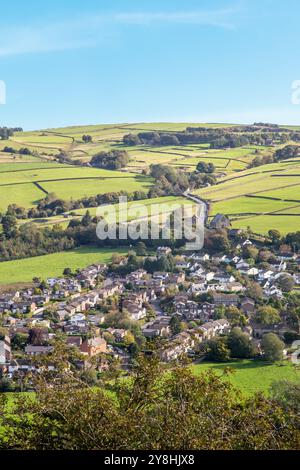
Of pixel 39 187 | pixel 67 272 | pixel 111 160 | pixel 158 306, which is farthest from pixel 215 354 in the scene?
pixel 111 160

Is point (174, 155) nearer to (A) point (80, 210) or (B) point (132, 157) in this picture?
(B) point (132, 157)

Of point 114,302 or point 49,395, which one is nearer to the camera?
point 49,395

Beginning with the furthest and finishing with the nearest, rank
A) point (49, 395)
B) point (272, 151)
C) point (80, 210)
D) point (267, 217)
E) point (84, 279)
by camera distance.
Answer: point (272, 151), point (80, 210), point (267, 217), point (84, 279), point (49, 395)

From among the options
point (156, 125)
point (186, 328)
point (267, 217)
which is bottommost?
point (186, 328)

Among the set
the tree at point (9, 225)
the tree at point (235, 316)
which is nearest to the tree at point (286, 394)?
the tree at point (235, 316)
